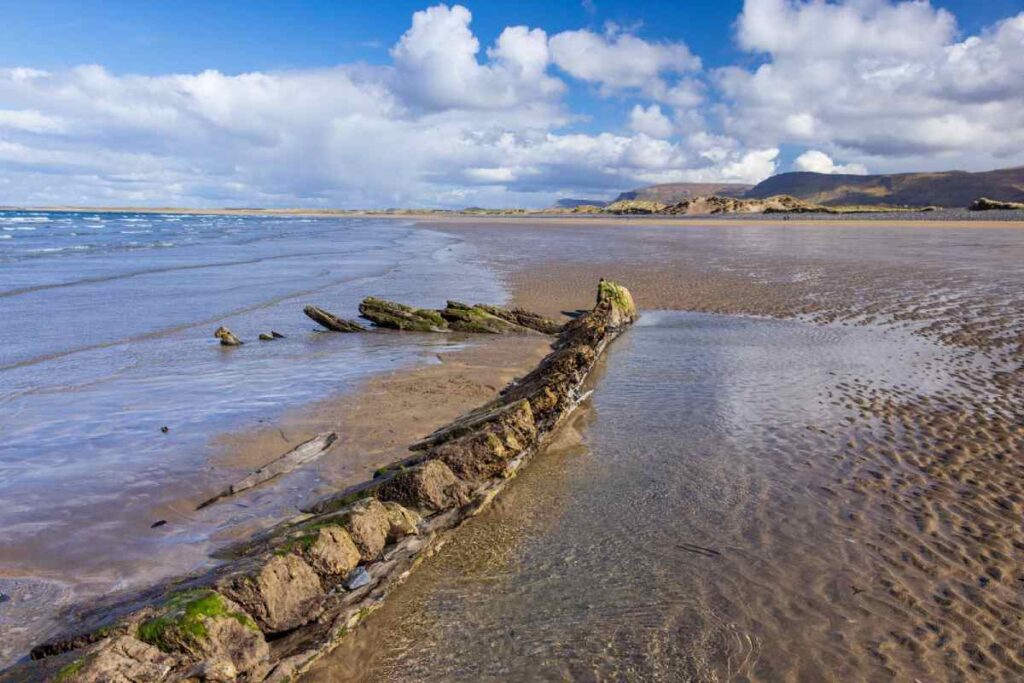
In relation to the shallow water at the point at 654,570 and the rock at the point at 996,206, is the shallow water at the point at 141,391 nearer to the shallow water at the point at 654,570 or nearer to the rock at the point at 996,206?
the shallow water at the point at 654,570

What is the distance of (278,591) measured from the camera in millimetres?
4285

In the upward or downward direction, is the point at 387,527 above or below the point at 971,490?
above

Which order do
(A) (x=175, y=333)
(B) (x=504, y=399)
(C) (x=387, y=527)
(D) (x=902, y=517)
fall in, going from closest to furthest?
1. (C) (x=387, y=527)
2. (D) (x=902, y=517)
3. (B) (x=504, y=399)
4. (A) (x=175, y=333)

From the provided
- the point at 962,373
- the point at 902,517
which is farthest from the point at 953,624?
the point at 962,373

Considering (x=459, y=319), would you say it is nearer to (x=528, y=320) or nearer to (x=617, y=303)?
(x=528, y=320)

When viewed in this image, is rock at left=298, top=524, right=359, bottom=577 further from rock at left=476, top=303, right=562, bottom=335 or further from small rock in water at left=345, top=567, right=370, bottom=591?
rock at left=476, top=303, right=562, bottom=335

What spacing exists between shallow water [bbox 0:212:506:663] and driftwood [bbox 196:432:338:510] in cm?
22

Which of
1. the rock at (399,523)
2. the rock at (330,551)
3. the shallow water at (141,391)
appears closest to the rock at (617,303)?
the shallow water at (141,391)

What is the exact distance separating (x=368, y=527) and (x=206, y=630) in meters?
1.46

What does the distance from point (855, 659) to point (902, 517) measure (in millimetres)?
2460

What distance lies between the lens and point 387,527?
205 inches

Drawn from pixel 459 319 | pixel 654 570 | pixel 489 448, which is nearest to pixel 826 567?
pixel 654 570

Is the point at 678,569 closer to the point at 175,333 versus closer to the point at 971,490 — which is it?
the point at 971,490

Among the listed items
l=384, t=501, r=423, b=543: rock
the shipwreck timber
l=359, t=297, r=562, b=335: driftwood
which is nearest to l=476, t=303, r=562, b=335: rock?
l=359, t=297, r=562, b=335: driftwood
